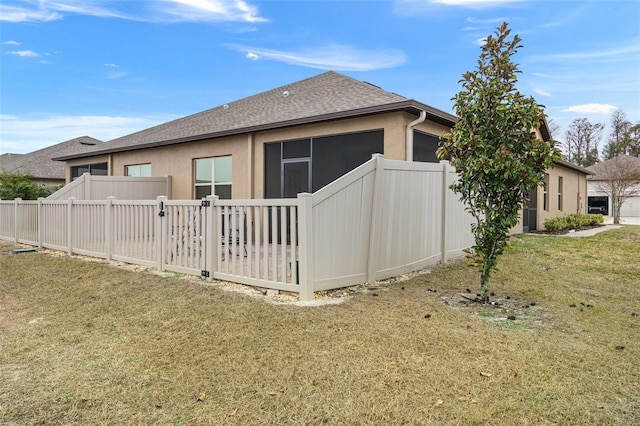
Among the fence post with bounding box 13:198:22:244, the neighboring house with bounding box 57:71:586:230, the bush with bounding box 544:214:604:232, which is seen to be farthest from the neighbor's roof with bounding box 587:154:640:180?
the fence post with bounding box 13:198:22:244

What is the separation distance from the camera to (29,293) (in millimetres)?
5730

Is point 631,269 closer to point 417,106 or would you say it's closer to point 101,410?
point 417,106

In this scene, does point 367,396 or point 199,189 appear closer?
point 367,396

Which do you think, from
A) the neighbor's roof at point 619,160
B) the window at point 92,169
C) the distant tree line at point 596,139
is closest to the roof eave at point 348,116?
the window at point 92,169

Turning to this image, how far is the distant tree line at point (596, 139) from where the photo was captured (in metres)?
45.3

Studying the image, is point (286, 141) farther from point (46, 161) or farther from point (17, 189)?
point (46, 161)

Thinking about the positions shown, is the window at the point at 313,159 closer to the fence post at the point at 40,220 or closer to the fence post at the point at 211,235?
the fence post at the point at 211,235

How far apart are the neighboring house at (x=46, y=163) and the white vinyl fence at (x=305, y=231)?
63.2ft

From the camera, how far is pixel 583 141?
47.5 m

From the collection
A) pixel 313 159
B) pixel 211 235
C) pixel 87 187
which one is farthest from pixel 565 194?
pixel 87 187

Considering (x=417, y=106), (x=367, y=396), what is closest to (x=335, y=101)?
(x=417, y=106)

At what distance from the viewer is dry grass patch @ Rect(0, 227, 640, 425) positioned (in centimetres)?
253

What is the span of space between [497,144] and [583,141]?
52.8 meters

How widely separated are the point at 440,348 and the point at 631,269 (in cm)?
622
